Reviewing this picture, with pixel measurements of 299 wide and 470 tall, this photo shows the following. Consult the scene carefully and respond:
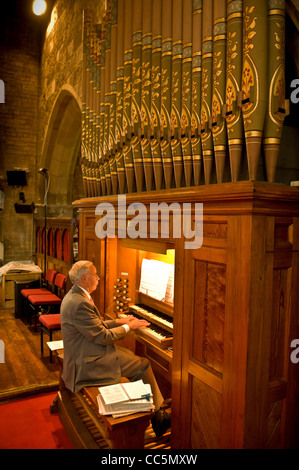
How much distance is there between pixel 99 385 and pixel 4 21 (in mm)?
9931

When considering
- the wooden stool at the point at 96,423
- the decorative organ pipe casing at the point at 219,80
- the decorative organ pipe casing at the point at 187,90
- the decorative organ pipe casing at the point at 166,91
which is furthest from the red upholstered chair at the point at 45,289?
the decorative organ pipe casing at the point at 219,80

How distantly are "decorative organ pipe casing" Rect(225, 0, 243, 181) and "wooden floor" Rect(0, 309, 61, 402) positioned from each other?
3566 mm

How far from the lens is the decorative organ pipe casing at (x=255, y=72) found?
198 centimetres

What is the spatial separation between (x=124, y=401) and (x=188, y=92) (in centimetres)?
228

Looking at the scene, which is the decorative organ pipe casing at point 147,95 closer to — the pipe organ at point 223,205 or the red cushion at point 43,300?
the pipe organ at point 223,205

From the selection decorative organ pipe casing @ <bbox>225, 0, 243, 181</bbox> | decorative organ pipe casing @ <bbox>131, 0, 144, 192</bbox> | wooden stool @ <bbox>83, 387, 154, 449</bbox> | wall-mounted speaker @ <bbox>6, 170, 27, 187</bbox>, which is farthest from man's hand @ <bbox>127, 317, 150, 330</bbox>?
wall-mounted speaker @ <bbox>6, 170, 27, 187</bbox>

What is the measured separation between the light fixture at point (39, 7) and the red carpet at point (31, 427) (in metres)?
8.78

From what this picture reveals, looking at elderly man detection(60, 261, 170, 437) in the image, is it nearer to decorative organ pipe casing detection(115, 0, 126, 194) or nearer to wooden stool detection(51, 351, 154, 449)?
wooden stool detection(51, 351, 154, 449)

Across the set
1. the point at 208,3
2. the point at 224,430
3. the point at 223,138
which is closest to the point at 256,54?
the point at 223,138

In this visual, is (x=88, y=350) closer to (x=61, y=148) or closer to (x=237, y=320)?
(x=237, y=320)

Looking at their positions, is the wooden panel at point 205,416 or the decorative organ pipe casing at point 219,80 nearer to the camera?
the decorative organ pipe casing at point 219,80

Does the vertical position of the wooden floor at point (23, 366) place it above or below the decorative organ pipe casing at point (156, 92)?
below

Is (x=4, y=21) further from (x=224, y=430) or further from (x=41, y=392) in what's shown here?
(x=224, y=430)

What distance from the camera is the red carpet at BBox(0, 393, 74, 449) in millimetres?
3137
